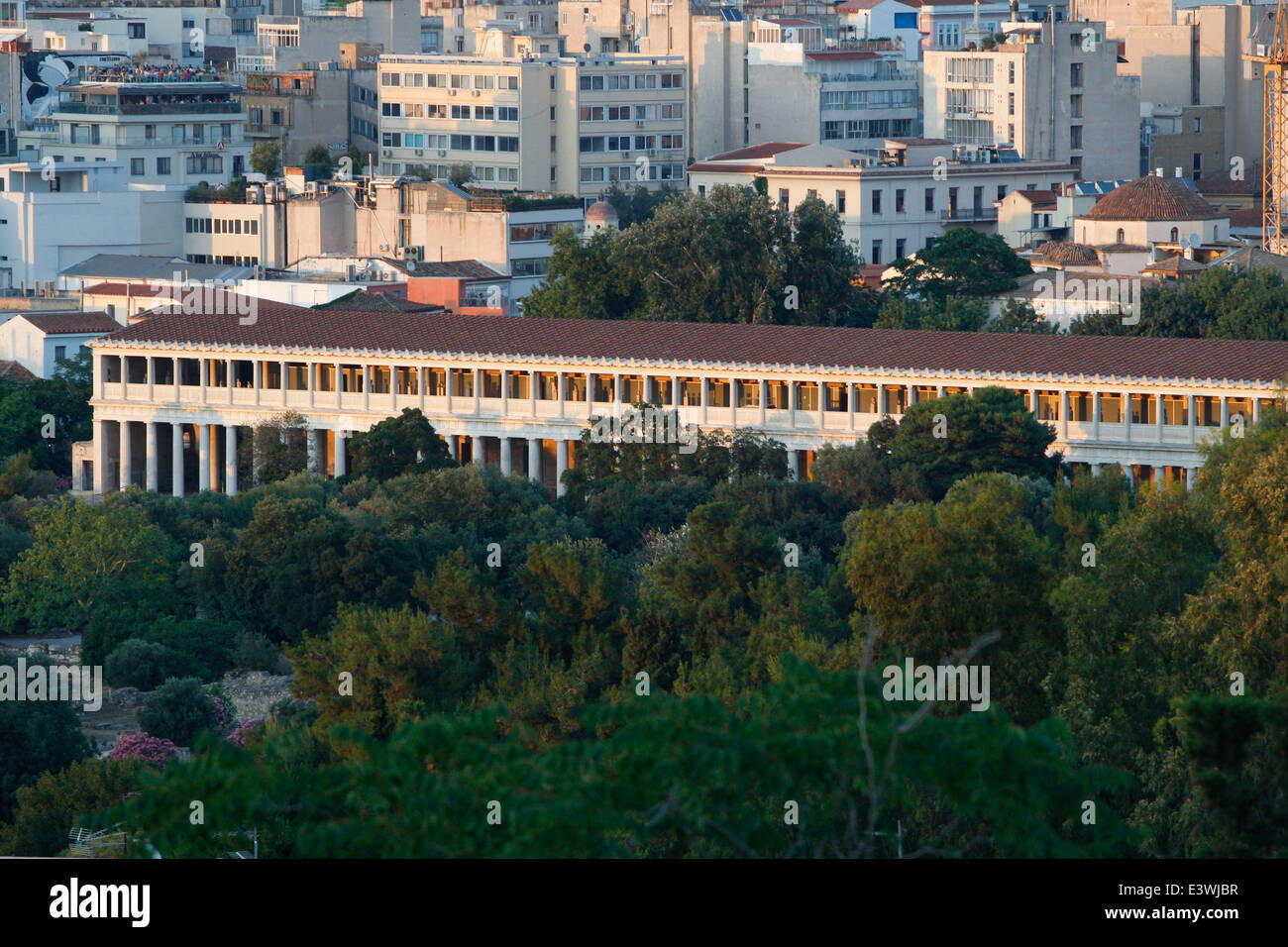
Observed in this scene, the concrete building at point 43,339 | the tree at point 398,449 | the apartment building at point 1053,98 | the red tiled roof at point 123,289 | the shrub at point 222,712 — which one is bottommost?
the shrub at point 222,712

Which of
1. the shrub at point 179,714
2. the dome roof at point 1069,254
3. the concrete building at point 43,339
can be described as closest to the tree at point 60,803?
the shrub at point 179,714

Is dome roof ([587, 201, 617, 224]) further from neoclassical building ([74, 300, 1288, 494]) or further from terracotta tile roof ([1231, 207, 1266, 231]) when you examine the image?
neoclassical building ([74, 300, 1288, 494])

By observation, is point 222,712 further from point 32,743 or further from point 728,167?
point 728,167

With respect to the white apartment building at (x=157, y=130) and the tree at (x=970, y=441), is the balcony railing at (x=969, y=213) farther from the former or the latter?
the tree at (x=970, y=441)

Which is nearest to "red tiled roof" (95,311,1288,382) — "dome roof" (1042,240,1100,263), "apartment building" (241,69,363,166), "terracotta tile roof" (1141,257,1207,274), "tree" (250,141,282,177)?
"terracotta tile roof" (1141,257,1207,274)

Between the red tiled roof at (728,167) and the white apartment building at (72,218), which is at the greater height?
the red tiled roof at (728,167)

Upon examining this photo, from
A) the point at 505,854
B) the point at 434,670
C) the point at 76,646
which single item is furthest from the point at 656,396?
the point at 505,854
